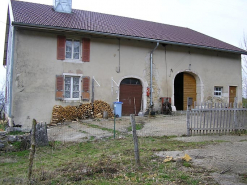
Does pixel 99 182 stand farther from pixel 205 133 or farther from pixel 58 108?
pixel 58 108

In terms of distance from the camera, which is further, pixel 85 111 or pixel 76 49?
pixel 76 49

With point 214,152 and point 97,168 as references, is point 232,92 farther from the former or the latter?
point 97,168

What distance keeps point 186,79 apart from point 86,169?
1384cm

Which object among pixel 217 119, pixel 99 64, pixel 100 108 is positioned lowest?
pixel 217 119

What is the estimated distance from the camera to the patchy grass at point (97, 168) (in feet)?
13.5

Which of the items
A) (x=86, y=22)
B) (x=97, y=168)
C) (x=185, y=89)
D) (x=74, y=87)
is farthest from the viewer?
(x=185, y=89)

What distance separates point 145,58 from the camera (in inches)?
601

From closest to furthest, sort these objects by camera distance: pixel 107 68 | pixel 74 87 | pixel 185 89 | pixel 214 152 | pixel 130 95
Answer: pixel 214 152
pixel 74 87
pixel 107 68
pixel 130 95
pixel 185 89

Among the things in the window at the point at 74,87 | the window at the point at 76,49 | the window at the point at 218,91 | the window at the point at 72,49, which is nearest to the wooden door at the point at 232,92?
the window at the point at 218,91

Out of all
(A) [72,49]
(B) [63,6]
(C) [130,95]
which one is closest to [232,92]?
(C) [130,95]

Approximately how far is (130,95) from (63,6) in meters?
7.50

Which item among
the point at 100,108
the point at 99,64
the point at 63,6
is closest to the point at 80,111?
the point at 100,108

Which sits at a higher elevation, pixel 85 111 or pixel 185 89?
pixel 185 89

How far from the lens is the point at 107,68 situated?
46.4 ft
